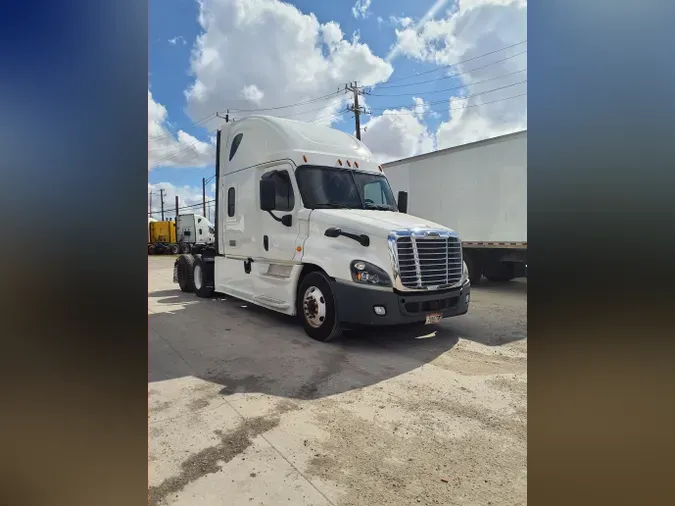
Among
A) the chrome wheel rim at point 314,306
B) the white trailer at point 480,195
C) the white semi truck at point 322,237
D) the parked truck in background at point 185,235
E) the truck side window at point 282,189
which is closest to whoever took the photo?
the white semi truck at point 322,237

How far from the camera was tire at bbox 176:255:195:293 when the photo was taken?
1015cm

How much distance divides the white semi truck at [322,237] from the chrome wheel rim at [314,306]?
15 mm

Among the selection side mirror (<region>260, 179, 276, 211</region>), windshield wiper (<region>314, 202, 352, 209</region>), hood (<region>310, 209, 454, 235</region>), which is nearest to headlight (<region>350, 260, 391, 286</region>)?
hood (<region>310, 209, 454, 235</region>)

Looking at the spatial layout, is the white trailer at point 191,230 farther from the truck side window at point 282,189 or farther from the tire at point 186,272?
the truck side window at point 282,189

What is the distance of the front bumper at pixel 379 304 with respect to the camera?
503 centimetres

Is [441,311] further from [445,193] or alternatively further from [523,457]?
[445,193]

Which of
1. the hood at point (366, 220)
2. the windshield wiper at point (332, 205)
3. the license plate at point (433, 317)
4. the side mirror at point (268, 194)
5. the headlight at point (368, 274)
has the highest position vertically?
the side mirror at point (268, 194)

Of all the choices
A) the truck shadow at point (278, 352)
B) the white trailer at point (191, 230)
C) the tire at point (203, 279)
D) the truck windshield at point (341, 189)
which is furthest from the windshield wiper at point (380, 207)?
the white trailer at point (191, 230)
